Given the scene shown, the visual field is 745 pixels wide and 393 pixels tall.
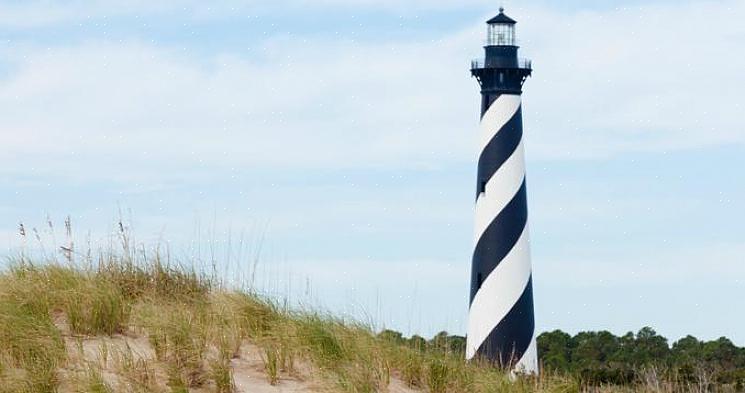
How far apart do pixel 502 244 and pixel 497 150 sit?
1.76 metres

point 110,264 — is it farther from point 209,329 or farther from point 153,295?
point 209,329

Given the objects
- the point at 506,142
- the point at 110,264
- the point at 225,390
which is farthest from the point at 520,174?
the point at 225,390

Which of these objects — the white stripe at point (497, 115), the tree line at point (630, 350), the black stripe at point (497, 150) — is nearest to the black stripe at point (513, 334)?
the black stripe at point (497, 150)

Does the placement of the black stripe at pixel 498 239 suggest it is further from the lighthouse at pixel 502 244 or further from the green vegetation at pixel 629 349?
the green vegetation at pixel 629 349

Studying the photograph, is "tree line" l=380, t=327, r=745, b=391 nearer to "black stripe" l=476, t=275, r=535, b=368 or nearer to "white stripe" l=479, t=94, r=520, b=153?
"black stripe" l=476, t=275, r=535, b=368

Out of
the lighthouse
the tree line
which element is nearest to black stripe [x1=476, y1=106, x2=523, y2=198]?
the lighthouse

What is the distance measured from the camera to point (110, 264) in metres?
10.9

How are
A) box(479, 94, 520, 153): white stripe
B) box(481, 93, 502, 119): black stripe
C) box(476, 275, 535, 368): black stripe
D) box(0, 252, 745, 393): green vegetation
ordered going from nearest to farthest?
box(0, 252, 745, 393): green vegetation → box(476, 275, 535, 368): black stripe → box(479, 94, 520, 153): white stripe → box(481, 93, 502, 119): black stripe

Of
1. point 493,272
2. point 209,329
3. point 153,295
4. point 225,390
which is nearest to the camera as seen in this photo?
point 225,390

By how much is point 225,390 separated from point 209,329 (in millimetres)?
889

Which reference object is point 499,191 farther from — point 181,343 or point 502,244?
point 181,343

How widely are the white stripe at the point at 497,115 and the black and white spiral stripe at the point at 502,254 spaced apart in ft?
0.08

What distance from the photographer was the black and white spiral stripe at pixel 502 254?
21.8 m

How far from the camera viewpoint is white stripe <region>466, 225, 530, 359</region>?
21.9m
